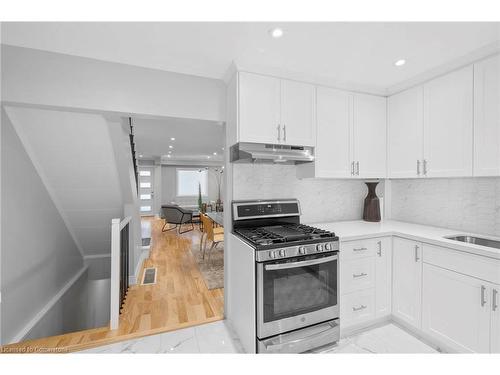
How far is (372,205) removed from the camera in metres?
2.66

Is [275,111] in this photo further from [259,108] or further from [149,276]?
[149,276]

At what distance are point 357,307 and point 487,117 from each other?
6.12 ft

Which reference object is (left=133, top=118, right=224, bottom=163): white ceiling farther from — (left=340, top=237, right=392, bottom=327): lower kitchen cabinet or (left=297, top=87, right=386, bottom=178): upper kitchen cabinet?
(left=340, top=237, right=392, bottom=327): lower kitchen cabinet

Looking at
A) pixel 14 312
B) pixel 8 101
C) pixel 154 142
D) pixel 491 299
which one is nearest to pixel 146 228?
pixel 154 142

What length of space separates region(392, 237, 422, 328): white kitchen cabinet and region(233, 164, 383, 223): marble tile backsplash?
2.41 feet

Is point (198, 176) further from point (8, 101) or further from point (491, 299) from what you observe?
point (491, 299)

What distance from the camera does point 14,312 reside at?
7.36 ft

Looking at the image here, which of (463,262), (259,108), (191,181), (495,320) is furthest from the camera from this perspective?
(191,181)

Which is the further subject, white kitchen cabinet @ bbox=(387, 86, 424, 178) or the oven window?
white kitchen cabinet @ bbox=(387, 86, 424, 178)

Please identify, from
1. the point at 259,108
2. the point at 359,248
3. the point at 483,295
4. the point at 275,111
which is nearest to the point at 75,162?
the point at 259,108

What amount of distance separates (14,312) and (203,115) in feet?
8.85

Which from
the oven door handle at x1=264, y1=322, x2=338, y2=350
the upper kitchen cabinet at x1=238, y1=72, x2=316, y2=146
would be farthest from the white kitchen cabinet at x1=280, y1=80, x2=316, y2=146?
the oven door handle at x1=264, y1=322, x2=338, y2=350

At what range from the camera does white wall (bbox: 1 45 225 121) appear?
1.70m

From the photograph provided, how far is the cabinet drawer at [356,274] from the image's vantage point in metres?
1.99
